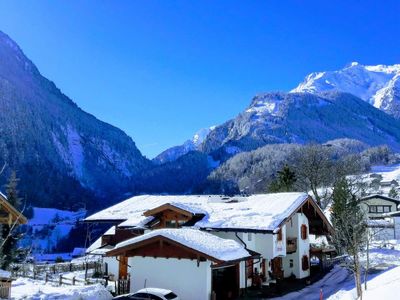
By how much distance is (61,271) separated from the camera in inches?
1754

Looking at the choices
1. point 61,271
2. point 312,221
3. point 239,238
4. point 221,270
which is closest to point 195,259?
point 221,270

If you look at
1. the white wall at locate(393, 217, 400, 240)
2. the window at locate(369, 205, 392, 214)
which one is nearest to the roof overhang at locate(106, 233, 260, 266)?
the white wall at locate(393, 217, 400, 240)

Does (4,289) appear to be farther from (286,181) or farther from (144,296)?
(286,181)

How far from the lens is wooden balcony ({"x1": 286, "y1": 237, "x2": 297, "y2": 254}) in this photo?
37000 millimetres

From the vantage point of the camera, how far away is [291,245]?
123 ft

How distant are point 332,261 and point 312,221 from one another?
5.86 meters

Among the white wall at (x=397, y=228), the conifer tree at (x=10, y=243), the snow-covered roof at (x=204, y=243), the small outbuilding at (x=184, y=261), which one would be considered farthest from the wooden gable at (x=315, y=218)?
the white wall at (x=397, y=228)

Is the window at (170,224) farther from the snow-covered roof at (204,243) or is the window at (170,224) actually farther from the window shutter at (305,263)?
the window shutter at (305,263)

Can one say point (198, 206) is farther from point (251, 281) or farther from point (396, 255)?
point (396, 255)

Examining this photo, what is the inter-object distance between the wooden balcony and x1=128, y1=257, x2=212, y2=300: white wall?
11875 mm

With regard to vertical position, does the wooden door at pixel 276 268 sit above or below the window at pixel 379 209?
below

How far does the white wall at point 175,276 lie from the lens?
2681 centimetres

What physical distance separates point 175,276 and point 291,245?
13.3m

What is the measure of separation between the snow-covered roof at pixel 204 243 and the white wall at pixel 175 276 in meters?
1.02
